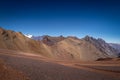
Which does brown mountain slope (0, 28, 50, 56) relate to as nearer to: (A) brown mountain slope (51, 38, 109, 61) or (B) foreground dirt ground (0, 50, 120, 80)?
(A) brown mountain slope (51, 38, 109, 61)

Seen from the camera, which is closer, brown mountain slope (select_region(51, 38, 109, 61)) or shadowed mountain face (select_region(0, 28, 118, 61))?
shadowed mountain face (select_region(0, 28, 118, 61))

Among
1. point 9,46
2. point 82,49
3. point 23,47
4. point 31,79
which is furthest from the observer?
point 82,49

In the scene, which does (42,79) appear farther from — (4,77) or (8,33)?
(8,33)

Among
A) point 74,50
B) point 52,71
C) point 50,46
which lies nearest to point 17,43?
point 50,46

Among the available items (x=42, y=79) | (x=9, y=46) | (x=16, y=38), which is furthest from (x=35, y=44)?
(x=42, y=79)

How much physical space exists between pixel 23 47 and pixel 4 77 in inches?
3588

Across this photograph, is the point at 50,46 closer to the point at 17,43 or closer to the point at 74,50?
the point at 74,50

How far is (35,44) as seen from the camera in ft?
376

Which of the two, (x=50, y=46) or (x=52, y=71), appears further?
Result: (x=50, y=46)

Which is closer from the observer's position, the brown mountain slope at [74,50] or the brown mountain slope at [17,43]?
the brown mountain slope at [17,43]

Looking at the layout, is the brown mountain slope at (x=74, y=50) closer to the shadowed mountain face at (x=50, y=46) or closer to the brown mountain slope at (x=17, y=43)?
the shadowed mountain face at (x=50, y=46)

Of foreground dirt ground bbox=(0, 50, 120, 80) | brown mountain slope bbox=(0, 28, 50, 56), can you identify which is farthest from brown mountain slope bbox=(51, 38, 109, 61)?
foreground dirt ground bbox=(0, 50, 120, 80)

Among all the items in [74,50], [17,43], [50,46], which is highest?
[50,46]

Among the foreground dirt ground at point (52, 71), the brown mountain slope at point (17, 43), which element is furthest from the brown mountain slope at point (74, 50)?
the foreground dirt ground at point (52, 71)
